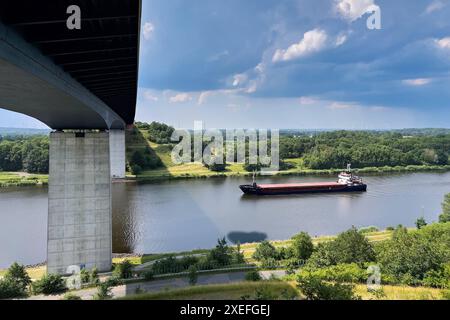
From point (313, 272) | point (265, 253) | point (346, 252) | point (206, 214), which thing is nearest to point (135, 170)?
point (206, 214)

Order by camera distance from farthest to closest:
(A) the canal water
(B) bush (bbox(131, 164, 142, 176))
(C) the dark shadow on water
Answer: (B) bush (bbox(131, 164, 142, 176)) < (C) the dark shadow on water < (A) the canal water

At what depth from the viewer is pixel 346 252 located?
12.2 m

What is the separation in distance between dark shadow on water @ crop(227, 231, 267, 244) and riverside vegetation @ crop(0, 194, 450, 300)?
4.66 m

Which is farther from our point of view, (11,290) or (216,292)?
(11,290)

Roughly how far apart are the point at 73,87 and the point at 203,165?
4666 centimetres

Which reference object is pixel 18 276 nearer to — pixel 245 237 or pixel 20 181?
pixel 245 237

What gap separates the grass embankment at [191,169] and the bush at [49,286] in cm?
3459

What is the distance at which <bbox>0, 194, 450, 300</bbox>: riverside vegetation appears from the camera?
8.05 m

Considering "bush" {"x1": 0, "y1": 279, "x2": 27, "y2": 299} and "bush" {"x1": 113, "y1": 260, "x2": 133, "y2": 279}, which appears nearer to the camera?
"bush" {"x1": 0, "y1": 279, "x2": 27, "y2": 299}

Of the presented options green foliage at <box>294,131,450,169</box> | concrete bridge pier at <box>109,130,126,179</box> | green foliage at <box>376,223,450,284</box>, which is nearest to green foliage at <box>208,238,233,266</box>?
green foliage at <box>376,223,450,284</box>

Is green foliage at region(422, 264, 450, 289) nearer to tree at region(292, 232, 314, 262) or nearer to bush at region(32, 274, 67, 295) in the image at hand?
tree at region(292, 232, 314, 262)

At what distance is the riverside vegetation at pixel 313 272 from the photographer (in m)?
8.05

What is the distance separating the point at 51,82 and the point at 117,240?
1515 cm
